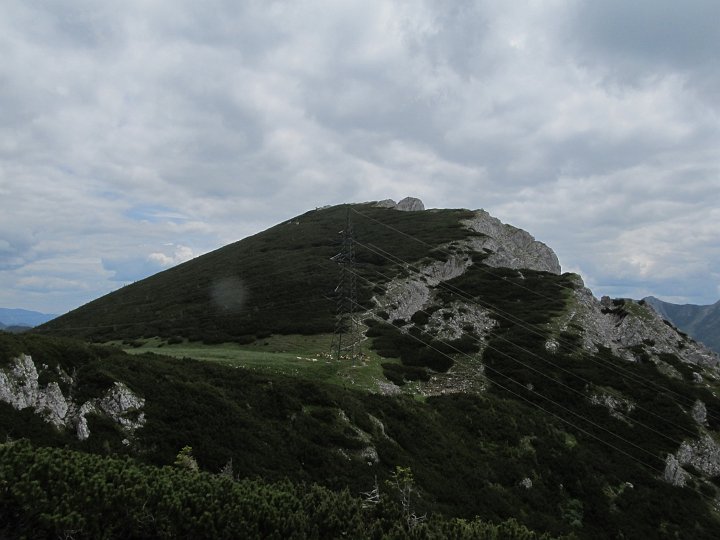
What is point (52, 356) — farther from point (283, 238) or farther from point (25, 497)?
point (283, 238)

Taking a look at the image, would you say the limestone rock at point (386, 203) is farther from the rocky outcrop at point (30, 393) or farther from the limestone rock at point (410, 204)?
the rocky outcrop at point (30, 393)

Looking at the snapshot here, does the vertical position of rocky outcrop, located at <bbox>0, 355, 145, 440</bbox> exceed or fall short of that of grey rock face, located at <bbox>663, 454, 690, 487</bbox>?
it exceeds it

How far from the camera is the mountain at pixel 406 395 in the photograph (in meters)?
19.7

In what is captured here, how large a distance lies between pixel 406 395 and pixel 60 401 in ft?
76.0

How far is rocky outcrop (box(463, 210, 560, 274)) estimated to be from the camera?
80.9 m

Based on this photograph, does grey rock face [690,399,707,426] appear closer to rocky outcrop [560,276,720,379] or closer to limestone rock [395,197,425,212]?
rocky outcrop [560,276,720,379]

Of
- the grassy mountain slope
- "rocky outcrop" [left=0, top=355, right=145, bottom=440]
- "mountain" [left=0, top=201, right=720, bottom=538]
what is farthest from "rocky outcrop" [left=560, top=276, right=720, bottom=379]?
"rocky outcrop" [left=0, top=355, right=145, bottom=440]

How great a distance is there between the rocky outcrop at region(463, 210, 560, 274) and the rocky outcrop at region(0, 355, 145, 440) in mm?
65807

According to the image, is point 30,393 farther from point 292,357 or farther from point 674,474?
point 674,474

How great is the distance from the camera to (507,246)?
9538 cm

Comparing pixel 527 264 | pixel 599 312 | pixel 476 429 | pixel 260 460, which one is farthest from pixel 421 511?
pixel 527 264

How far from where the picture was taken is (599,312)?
61062 millimetres

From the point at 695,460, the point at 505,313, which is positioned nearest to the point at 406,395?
the point at 695,460

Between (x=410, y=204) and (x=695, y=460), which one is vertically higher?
(x=410, y=204)
